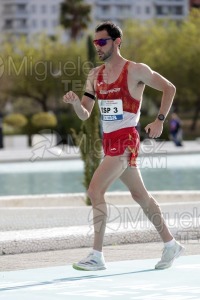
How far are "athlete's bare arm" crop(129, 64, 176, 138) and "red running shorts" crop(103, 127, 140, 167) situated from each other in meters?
0.27

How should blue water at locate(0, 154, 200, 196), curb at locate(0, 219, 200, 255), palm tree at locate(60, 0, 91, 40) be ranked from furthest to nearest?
1. palm tree at locate(60, 0, 91, 40)
2. blue water at locate(0, 154, 200, 196)
3. curb at locate(0, 219, 200, 255)

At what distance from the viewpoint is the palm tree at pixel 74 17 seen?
114125 millimetres

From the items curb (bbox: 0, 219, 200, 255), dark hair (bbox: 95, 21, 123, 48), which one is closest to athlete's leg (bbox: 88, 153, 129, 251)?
dark hair (bbox: 95, 21, 123, 48)

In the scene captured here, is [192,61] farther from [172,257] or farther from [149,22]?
[172,257]

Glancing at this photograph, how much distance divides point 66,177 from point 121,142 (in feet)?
61.1

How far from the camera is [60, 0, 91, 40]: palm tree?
114m

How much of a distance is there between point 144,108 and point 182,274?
81247 mm

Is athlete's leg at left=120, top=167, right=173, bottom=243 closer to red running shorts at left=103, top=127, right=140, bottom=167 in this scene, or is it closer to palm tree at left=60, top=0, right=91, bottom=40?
red running shorts at left=103, top=127, right=140, bottom=167

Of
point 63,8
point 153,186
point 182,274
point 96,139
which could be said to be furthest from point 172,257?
point 63,8

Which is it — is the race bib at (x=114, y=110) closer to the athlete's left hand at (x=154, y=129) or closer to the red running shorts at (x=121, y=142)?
the red running shorts at (x=121, y=142)

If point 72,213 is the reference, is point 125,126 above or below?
above

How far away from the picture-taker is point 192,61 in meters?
73.4

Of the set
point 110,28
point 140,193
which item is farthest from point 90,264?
point 110,28

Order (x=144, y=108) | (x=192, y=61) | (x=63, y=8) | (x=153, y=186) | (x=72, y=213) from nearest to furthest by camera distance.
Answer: (x=72, y=213)
(x=153, y=186)
(x=192, y=61)
(x=144, y=108)
(x=63, y=8)
